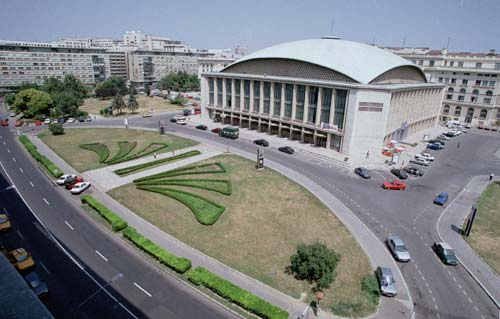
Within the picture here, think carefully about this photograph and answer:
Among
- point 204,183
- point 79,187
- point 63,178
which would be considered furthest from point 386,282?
point 63,178

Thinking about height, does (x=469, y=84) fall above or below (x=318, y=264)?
above

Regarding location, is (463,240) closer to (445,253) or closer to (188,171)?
(445,253)

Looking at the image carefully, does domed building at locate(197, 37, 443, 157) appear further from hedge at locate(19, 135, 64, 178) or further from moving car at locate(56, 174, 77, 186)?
hedge at locate(19, 135, 64, 178)

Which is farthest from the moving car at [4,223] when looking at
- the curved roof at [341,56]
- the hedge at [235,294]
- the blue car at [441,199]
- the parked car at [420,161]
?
the parked car at [420,161]

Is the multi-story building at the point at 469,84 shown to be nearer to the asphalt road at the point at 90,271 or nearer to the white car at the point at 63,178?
the asphalt road at the point at 90,271

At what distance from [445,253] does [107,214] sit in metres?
38.7

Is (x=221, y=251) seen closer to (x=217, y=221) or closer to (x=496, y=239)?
(x=217, y=221)

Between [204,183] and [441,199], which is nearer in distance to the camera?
[441,199]

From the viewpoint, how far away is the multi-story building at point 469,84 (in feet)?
321

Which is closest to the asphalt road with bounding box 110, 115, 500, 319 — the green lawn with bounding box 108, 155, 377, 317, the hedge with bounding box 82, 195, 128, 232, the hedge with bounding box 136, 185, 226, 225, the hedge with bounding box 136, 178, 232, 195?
the green lawn with bounding box 108, 155, 377, 317

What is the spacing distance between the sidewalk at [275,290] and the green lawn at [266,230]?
80 centimetres

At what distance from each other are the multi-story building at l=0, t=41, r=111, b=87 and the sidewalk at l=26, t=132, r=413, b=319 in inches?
5315

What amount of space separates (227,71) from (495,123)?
8933 cm

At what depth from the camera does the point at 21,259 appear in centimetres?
2842
